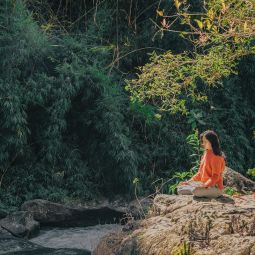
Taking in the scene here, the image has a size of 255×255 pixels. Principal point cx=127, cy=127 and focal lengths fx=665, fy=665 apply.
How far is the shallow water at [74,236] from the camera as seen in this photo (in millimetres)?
9867

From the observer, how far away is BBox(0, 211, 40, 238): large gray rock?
33.6 feet

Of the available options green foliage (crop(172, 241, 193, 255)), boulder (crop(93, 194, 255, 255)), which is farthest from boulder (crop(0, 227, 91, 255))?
green foliage (crop(172, 241, 193, 255))

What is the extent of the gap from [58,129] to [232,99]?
377 centimetres

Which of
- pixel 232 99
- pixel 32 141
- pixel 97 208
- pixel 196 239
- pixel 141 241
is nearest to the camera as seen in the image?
pixel 196 239

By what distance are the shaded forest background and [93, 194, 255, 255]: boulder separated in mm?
4832

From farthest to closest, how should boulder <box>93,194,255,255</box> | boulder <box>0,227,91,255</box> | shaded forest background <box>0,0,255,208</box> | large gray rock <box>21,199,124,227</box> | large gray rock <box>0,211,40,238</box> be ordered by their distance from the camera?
1. shaded forest background <box>0,0,255,208</box>
2. large gray rock <box>21,199,124,227</box>
3. large gray rock <box>0,211,40,238</box>
4. boulder <box>0,227,91,255</box>
5. boulder <box>93,194,255,255</box>

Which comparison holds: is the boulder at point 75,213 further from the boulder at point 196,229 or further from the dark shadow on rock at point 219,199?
the dark shadow on rock at point 219,199

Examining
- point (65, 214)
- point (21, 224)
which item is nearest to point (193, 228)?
point (21, 224)

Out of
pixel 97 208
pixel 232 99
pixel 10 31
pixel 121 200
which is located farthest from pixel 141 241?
pixel 232 99

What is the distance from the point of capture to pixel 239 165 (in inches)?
510

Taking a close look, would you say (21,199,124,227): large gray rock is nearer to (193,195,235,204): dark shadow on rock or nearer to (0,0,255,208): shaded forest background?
(0,0,255,208): shaded forest background

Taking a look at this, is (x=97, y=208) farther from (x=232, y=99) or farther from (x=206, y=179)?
(x=206, y=179)

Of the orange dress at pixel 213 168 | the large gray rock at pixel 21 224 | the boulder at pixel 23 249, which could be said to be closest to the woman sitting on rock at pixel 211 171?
the orange dress at pixel 213 168

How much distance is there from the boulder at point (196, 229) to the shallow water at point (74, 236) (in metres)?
2.83
